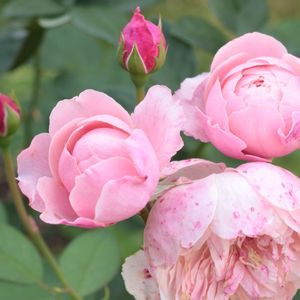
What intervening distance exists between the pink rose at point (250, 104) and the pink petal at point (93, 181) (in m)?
0.15

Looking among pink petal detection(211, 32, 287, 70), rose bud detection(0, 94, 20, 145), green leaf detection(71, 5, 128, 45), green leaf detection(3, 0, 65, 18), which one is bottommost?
green leaf detection(3, 0, 65, 18)

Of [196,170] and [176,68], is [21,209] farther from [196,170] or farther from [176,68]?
[176,68]

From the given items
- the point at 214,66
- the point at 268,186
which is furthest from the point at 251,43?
the point at 268,186

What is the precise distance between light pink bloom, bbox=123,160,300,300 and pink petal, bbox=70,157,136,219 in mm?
66

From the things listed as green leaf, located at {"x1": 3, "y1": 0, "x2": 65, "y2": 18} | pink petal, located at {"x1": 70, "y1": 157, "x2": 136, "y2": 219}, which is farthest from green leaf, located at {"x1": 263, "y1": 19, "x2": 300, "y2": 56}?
pink petal, located at {"x1": 70, "y1": 157, "x2": 136, "y2": 219}

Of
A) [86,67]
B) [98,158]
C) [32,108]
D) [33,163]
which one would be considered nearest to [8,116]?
[33,163]

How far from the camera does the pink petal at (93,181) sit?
0.82 meters

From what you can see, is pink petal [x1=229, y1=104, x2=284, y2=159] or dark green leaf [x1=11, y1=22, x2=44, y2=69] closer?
pink petal [x1=229, y1=104, x2=284, y2=159]

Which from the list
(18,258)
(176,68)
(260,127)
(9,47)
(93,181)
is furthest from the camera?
(9,47)

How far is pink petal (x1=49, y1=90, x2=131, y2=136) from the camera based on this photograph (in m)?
0.90

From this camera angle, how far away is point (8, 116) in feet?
3.38

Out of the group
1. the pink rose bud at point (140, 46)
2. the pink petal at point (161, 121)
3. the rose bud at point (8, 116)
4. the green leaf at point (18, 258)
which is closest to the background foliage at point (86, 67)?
the green leaf at point (18, 258)

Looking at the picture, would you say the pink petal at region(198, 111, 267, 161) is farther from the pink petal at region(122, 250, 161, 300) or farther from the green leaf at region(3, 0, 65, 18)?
the green leaf at region(3, 0, 65, 18)

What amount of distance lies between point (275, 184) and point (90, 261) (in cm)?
56
